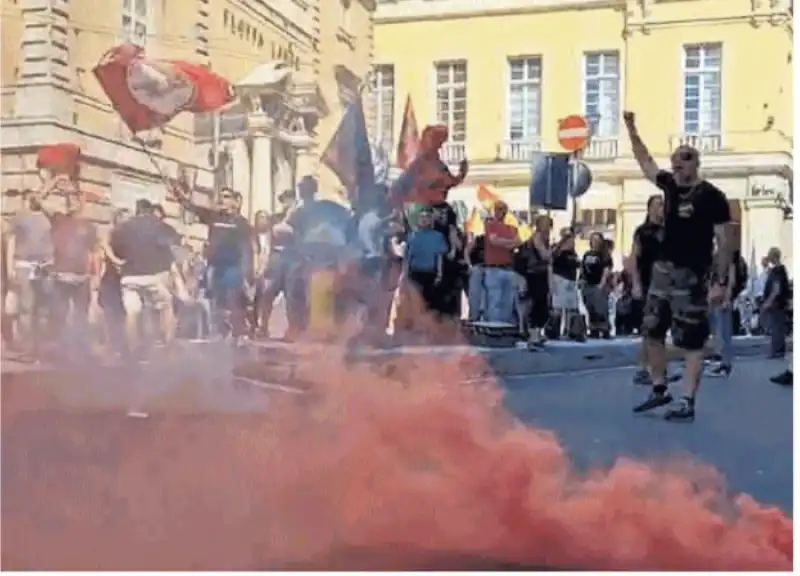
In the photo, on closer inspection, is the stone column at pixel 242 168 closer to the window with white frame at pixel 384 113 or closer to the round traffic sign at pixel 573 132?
the window with white frame at pixel 384 113

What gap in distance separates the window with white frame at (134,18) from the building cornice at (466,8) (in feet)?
1.84

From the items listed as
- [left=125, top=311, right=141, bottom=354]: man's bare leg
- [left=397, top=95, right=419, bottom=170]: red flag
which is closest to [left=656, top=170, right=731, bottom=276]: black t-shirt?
[left=397, top=95, right=419, bottom=170]: red flag

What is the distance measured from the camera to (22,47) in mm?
3350

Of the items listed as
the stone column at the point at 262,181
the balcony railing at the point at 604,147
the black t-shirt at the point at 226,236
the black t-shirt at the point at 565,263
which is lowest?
the black t-shirt at the point at 565,263

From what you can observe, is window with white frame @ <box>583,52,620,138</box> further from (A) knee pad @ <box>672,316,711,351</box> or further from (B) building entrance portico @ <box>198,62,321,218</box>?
(B) building entrance portico @ <box>198,62,321,218</box>

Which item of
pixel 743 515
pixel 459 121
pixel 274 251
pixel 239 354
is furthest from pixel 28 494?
pixel 743 515

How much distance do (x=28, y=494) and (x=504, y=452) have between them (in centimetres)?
115

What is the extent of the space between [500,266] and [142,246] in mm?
870

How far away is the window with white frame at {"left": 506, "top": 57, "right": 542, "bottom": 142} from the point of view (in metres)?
3.41

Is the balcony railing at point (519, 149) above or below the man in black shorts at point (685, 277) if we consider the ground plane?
above

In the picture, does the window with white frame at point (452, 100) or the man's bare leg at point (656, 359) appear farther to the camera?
the window with white frame at point (452, 100)

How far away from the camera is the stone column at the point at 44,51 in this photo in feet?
11.0

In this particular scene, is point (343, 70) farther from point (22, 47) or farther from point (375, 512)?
point (375, 512)

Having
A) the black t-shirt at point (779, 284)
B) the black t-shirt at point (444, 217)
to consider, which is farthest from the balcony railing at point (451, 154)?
the black t-shirt at point (779, 284)
